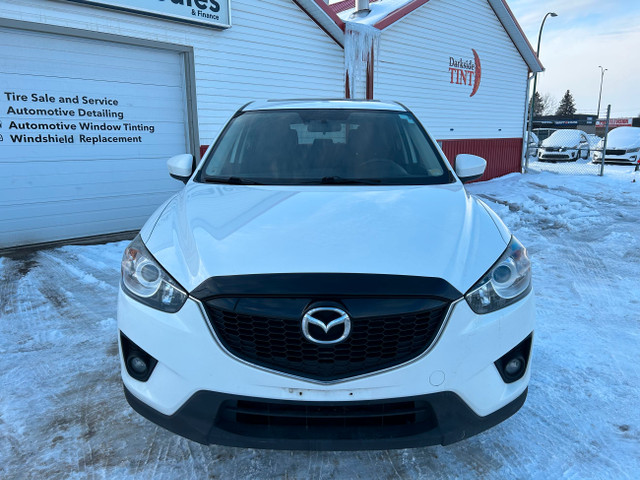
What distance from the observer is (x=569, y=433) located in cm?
223

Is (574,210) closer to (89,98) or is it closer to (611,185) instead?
(611,185)

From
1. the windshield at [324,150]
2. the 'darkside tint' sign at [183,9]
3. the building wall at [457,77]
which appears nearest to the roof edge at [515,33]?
the building wall at [457,77]

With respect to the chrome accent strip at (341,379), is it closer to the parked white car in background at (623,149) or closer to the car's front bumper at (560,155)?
the parked white car in background at (623,149)

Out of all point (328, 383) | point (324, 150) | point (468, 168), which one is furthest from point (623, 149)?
point (328, 383)

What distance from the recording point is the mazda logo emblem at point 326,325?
1635mm

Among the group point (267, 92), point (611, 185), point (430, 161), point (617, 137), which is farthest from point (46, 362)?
point (617, 137)

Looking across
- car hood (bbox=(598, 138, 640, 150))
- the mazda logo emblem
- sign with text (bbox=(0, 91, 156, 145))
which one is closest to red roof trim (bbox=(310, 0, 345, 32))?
sign with text (bbox=(0, 91, 156, 145))

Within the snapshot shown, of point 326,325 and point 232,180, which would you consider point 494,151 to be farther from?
point 326,325

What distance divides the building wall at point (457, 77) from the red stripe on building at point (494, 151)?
0.10ft

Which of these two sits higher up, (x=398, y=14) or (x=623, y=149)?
(x=398, y=14)

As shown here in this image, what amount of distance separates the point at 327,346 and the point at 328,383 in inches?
5.3

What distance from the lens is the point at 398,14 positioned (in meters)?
10.5

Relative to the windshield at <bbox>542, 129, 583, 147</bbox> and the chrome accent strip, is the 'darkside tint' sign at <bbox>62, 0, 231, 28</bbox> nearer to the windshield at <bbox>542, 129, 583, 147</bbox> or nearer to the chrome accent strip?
the chrome accent strip

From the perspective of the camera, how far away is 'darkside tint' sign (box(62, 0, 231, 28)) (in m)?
6.11
